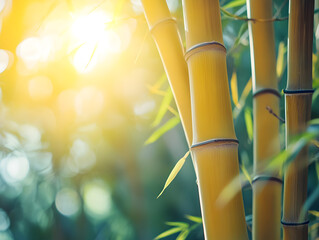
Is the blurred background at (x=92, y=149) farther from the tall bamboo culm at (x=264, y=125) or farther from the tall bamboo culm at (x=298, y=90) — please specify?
the tall bamboo culm at (x=298, y=90)

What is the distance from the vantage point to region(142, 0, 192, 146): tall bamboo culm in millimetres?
522

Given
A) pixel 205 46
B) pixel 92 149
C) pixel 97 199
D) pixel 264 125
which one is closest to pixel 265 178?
pixel 264 125

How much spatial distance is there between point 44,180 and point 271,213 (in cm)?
231

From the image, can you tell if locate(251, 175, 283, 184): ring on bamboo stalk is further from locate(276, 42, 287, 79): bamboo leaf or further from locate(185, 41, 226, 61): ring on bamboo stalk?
locate(276, 42, 287, 79): bamboo leaf

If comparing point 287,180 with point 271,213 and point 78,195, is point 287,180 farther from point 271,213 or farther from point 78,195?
point 78,195

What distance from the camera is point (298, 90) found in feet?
1.49

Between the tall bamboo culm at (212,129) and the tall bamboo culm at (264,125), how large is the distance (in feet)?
0.32

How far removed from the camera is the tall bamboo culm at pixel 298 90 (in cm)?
45

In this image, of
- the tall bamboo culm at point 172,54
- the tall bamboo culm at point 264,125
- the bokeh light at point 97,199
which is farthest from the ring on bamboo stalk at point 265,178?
the bokeh light at point 97,199

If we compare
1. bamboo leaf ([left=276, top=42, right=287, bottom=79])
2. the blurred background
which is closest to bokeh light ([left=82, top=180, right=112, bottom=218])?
the blurred background

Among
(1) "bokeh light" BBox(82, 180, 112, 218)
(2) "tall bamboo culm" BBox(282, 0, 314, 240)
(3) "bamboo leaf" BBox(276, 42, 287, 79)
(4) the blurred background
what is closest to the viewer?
(2) "tall bamboo culm" BBox(282, 0, 314, 240)

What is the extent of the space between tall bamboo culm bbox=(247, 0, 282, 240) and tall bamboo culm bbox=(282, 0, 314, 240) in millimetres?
74

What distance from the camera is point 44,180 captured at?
8.57 ft

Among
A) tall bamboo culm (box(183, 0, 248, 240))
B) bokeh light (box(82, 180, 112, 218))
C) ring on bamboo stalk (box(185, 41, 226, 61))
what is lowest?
bokeh light (box(82, 180, 112, 218))
